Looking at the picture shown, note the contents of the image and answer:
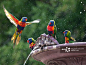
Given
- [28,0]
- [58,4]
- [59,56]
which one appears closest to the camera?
[59,56]

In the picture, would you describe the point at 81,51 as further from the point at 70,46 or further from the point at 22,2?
the point at 22,2

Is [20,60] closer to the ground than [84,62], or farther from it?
closer to the ground

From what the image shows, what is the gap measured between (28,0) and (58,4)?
3.94ft

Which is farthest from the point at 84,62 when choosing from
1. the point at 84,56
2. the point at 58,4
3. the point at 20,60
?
the point at 58,4

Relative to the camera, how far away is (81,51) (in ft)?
7.36

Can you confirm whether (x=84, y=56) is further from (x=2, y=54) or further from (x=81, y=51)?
(x=2, y=54)

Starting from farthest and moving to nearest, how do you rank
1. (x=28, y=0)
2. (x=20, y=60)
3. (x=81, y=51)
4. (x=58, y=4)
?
(x=28, y=0), (x=58, y=4), (x=20, y=60), (x=81, y=51)

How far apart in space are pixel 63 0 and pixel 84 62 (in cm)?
450

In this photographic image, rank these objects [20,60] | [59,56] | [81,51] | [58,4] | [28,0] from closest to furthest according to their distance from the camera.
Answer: [81,51]
[59,56]
[20,60]
[58,4]
[28,0]

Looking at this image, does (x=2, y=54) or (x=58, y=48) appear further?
(x=2, y=54)

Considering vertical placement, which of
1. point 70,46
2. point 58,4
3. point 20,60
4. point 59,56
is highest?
point 70,46

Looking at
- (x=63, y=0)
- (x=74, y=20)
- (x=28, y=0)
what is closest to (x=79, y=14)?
(x=74, y=20)

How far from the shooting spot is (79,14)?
6648 mm

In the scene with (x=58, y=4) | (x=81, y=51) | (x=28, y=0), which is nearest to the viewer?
(x=81, y=51)
